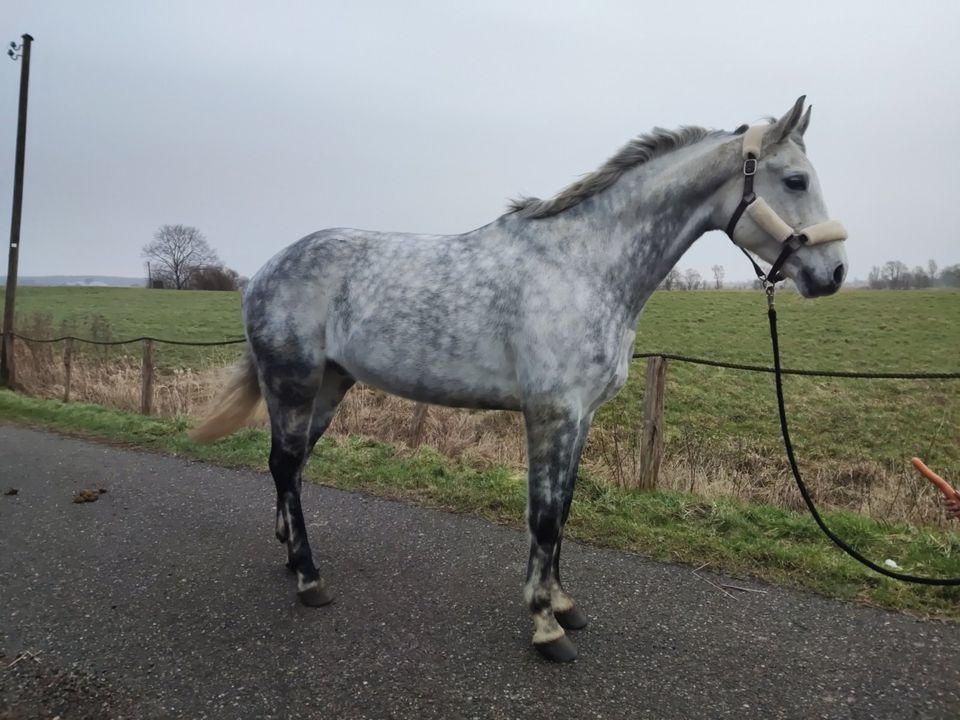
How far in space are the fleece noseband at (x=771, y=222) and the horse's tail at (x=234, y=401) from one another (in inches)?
114

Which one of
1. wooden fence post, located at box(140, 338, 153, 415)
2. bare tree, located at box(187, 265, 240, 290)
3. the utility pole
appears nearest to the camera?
wooden fence post, located at box(140, 338, 153, 415)

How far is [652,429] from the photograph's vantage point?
5285mm

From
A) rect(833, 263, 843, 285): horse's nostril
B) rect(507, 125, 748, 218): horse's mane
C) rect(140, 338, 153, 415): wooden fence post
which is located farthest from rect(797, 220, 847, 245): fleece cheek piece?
rect(140, 338, 153, 415): wooden fence post

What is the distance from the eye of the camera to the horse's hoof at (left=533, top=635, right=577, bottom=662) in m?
A: 2.57

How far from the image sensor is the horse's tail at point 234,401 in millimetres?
3688

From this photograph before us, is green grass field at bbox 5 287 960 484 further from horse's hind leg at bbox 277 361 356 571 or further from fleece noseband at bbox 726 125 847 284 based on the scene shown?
fleece noseband at bbox 726 125 847 284

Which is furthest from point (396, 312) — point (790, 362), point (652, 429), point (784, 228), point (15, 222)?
point (790, 362)

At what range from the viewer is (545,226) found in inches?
110

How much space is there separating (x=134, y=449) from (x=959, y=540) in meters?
7.50

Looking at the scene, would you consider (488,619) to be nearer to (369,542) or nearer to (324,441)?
(369,542)

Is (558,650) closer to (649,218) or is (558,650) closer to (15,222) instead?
(649,218)

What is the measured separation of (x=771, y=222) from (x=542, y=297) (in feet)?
3.23

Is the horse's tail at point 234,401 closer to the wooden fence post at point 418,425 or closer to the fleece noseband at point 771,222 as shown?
the fleece noseband at point 771,222

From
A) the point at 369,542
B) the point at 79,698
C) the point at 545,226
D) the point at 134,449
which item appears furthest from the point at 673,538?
the point at 134,449
